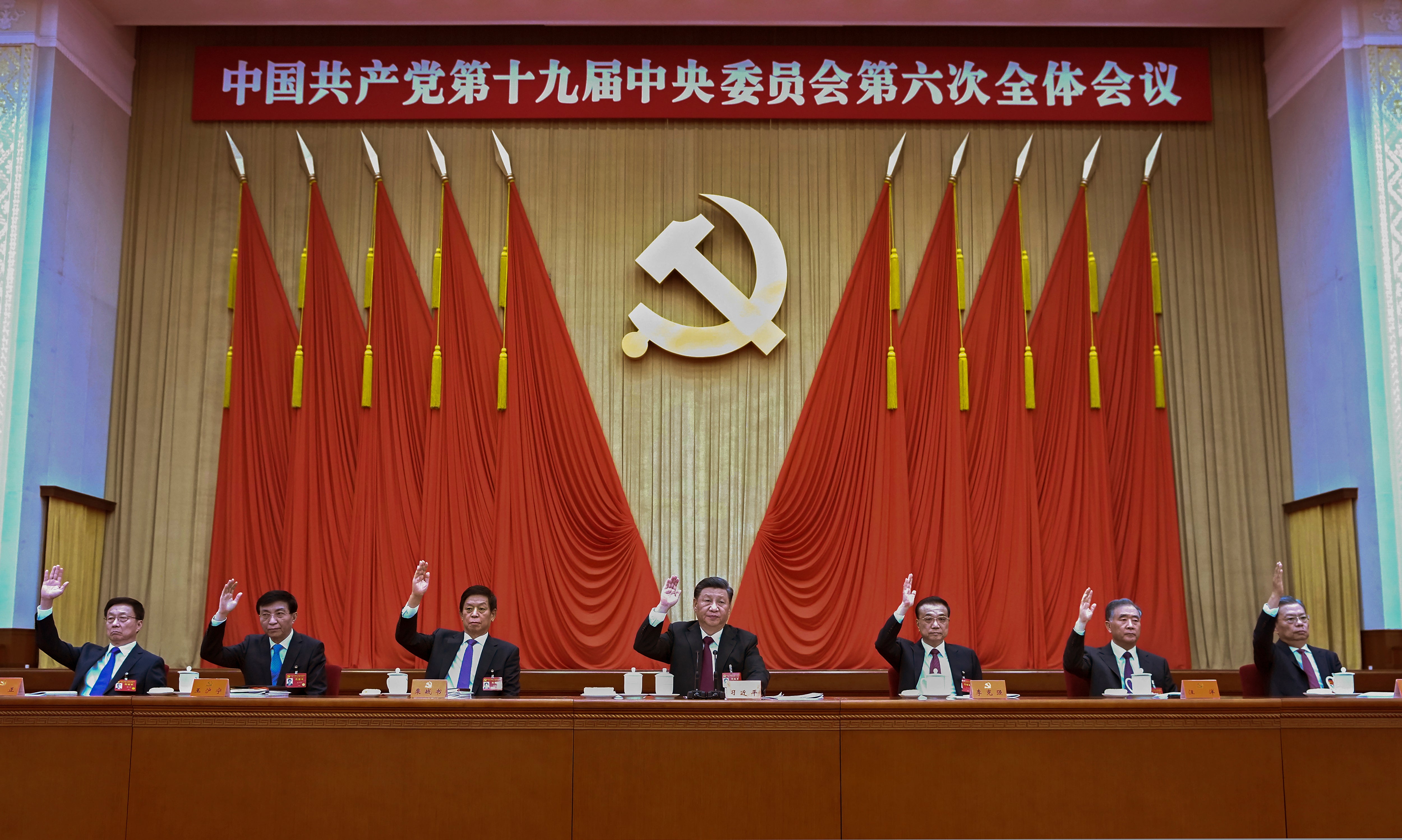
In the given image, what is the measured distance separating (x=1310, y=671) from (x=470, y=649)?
3336 millimetres

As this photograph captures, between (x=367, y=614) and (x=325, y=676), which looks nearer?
(x=325, y=676)

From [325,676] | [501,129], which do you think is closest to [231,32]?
[501,129]

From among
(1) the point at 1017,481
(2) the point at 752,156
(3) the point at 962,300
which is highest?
(2) the point at 752,156

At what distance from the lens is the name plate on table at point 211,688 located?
3.64 m

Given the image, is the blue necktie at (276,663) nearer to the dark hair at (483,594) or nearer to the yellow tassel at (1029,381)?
the dark hair at (483,594)

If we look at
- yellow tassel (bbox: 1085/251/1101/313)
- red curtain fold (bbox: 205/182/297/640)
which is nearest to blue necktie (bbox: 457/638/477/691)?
red curtain fold (bbox: 205/182/297/640)

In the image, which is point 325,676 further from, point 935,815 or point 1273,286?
point 1273,286

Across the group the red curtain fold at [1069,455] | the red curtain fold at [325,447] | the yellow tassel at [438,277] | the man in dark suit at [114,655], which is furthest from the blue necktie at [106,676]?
the red curtain fold at [1069,455]

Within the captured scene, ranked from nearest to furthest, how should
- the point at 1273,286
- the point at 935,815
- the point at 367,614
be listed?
the point at 935,815 < the point at 367,614 < the point at 1273,286

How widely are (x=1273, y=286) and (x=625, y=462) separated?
156 inches

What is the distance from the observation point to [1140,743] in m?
3.25

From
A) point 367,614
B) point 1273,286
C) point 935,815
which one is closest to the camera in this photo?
point 935,815

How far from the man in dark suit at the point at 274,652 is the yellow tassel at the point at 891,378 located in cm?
343

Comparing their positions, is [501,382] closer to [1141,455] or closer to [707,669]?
[707,669]
